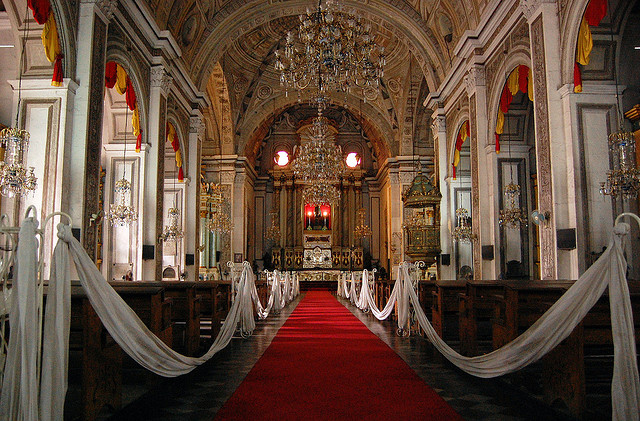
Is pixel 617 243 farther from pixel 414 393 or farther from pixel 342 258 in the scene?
pixel 342 258

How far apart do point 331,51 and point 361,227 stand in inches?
650

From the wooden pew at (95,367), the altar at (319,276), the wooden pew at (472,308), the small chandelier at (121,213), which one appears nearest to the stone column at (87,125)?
the small chandelier at (121,213)

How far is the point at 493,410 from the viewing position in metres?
4.07

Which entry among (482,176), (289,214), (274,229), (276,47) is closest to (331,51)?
(482,176)

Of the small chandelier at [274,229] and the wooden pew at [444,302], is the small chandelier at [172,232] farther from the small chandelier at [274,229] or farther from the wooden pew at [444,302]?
the small chandelier at [274,229]

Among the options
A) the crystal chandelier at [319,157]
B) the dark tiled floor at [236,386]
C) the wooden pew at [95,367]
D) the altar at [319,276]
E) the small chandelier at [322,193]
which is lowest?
the dark tiled floor at [236,386]

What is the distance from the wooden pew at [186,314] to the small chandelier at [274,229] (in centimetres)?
2038

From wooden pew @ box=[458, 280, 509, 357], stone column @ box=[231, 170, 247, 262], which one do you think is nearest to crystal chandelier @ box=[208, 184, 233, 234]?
stone column @ box=[231, 170, 247, 262]

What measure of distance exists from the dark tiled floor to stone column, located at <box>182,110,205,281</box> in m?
8.62

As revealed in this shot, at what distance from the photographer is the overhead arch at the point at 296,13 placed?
604 inches

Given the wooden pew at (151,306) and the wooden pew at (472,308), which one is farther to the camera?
the wooden pew at (472,308)

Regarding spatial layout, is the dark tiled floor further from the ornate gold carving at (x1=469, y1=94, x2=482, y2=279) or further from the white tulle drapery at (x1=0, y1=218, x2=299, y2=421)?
the ornate gold carving at (x1=469, y1=94, x2=482, y2=279)

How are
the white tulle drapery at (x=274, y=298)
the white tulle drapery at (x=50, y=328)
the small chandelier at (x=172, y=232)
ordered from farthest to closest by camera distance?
the small chandelier at (x=172, y=232) → the white tulle drapery at (x=274, y=298) → the white tulle drapery at (x=50, y=328)

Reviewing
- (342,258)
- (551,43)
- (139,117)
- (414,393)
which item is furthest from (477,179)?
(342,258)
